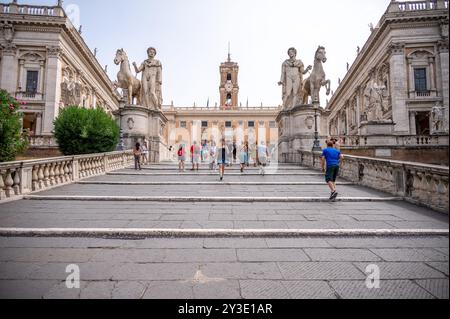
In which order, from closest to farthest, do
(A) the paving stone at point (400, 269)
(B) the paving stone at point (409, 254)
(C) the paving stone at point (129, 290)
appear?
(C) the paving stone at point (129, 290) → (A) the paving stone at point (400, 269) → (B) the paving stone at point (409, 254)

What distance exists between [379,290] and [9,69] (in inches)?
1425

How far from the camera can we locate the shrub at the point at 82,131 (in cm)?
1318

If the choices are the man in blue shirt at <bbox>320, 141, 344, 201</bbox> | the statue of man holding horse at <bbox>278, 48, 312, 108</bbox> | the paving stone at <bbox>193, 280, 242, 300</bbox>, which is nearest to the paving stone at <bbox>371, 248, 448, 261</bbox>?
the paving stone at <bbox>193, 280, 242, 300</bbox>

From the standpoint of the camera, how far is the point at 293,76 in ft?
58.4

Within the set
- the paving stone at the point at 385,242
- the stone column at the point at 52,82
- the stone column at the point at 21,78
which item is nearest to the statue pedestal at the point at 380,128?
the paving stone at the point at 385,242

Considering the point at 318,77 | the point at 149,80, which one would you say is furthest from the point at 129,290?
the point at 149,80

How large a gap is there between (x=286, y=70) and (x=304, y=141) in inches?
217

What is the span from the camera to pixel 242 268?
2.66 meters

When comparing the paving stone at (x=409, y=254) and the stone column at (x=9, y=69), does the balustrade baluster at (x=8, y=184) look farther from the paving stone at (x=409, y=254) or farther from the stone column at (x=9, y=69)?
the stone column at (x=9, y=69)

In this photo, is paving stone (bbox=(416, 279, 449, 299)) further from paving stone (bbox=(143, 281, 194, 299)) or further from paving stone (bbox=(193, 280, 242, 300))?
paving stone (bbox=(143, 281, 194, 299))

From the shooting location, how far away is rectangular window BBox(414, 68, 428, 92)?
89.1ft

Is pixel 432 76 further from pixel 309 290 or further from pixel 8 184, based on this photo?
pixel 8 184

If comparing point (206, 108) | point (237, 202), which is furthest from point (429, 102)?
point (206, 108)

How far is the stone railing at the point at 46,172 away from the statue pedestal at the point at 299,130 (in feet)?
35.7
